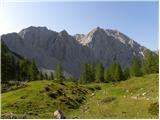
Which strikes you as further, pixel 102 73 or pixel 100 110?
pixel 102 73

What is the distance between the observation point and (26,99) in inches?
1895

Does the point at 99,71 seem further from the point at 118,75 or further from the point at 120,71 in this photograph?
the point at 118,75

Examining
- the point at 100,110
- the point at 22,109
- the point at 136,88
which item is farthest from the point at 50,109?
the point at 136,88

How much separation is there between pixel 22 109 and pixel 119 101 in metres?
13.5

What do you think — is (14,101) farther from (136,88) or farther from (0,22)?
(0,22)

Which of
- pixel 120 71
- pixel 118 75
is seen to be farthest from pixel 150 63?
pixel 118 75

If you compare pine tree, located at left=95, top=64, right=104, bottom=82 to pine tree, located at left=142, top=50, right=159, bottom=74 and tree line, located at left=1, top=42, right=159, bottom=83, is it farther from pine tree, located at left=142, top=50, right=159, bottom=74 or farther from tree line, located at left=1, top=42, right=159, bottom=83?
pine tree, located at left=142, top=50, right=159, bottom=74

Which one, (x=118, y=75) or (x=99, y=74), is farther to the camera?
(x=99, y=74)

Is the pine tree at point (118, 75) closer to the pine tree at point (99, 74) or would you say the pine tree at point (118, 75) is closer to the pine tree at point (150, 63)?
the pine tree at point (150, 63)

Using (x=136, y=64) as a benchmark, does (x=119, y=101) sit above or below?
below

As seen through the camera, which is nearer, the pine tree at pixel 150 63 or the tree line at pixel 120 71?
the pine tree at pixel 150 63

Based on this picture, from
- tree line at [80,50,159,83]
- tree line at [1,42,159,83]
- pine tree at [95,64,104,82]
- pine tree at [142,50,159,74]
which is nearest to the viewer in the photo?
tree line at [1,42,159,83]

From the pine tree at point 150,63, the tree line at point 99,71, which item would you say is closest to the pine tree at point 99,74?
the tree line at point 99,71

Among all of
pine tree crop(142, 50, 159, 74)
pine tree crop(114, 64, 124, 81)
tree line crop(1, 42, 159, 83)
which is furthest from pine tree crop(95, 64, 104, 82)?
pine tree crop(142, 50, 159, 74)
